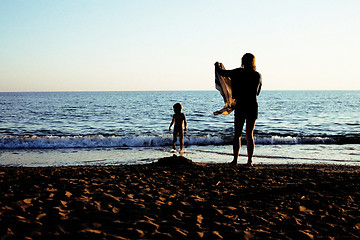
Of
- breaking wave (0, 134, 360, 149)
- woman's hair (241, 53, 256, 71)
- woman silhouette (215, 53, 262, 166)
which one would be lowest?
breaking wave (0, 134, 360, 149)

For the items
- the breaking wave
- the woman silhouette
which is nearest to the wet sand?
the woman silhouette

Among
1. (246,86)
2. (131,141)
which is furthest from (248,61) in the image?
(131,141)

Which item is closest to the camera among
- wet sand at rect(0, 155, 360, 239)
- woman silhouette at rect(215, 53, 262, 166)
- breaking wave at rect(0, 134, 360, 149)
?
wet sand at rect(0, 155, 360, 239)

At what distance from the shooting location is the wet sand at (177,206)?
2.94 meters

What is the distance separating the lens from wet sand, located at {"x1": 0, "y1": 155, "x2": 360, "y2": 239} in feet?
9.63

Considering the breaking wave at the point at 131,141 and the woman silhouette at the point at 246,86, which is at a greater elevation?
the woman silhouette at the point at 246,86

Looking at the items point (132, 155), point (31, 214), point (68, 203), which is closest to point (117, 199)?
point (68, 203)

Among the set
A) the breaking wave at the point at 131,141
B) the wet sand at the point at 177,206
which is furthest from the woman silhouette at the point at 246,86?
the breaking wave at the point at 131,141

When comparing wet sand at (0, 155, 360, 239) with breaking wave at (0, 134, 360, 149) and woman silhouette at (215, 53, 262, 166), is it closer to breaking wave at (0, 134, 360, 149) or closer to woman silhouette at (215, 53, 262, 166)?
woman silhouette at (215, 53, 262, 166)

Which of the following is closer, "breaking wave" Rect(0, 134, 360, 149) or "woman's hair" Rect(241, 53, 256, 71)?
"woman's hair" Rect(241, 53, 256, 71)

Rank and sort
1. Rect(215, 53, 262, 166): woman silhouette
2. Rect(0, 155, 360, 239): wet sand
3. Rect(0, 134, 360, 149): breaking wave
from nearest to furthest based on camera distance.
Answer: Rect(0, 155, 360, 239): wet sand
Rect(215, 53, 262, 166): woman silhouette
Rect(0, 134, 360, 149): breaking wave

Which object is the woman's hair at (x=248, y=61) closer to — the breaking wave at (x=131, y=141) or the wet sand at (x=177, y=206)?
the wet sand at (x=177, y=206)

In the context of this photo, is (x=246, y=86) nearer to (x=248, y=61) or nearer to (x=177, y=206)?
(x=248, y=61)

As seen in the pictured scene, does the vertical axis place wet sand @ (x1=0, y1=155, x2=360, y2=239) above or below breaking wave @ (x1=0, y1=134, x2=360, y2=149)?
above
